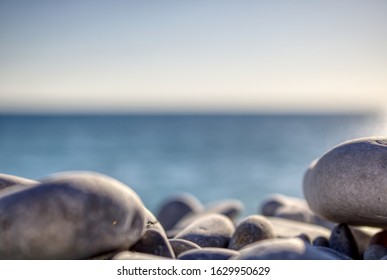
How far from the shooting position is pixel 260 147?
1109 inches

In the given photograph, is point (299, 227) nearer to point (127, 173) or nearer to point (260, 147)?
point (127, 173)

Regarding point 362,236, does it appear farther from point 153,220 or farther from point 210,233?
point 153,220

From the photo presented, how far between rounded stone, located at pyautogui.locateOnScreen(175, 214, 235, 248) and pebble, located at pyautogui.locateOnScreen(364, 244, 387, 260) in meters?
0.80

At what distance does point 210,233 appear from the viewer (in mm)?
3045

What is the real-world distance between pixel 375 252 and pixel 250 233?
0.68m

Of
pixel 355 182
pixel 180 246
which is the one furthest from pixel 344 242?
pixel 180 246

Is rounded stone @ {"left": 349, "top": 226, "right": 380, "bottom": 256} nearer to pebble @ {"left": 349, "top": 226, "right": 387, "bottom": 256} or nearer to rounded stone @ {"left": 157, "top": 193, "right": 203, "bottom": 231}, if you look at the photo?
pebble @ {"left": 349, "top": 226, "right": 387, "bottom": 256}

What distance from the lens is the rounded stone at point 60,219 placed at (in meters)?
1.99

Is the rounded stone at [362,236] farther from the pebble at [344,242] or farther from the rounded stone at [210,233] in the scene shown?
the rounded stone at [210,233]

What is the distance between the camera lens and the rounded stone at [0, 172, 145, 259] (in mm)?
1989

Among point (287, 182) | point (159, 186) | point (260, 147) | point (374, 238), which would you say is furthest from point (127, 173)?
point (374, 238)

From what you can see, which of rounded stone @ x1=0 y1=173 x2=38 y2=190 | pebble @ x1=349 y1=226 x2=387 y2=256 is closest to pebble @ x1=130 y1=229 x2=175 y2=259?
rounded stone @ x1=0 y1=173 x2=38 y2=190
